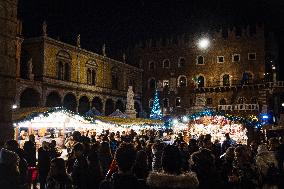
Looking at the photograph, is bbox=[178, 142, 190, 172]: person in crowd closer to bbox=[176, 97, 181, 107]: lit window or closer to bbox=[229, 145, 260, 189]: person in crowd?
bbox=[229, 145, 260, 189]: person in crowd

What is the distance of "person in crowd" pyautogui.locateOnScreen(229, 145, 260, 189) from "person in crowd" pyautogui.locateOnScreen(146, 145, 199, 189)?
202cm

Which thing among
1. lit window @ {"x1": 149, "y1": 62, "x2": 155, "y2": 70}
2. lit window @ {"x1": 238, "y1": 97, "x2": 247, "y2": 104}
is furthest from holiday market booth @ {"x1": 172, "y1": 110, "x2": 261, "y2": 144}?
lit window @ {"x1": 149, "y1": 62, "x2": 155, "y2": 70}

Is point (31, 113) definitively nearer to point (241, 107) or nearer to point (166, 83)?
point (241, 107)

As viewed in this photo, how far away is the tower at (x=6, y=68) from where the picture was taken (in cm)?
686

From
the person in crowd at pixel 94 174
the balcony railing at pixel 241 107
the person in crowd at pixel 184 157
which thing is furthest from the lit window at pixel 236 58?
the person in crowd at pixel 94 174

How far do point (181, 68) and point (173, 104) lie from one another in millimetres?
4306

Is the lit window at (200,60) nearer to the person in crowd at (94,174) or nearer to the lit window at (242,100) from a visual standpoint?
the lit window at (242,100)

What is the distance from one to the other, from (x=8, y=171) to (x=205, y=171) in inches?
96.4

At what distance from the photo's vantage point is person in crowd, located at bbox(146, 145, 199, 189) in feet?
11.9

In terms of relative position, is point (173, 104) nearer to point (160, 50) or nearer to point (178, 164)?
point (160, 50)

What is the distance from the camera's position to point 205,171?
4641 millimetres

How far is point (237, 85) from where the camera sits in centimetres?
3841

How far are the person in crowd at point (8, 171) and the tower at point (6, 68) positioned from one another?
2.53 meters

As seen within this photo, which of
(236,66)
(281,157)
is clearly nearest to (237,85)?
(236,66)
